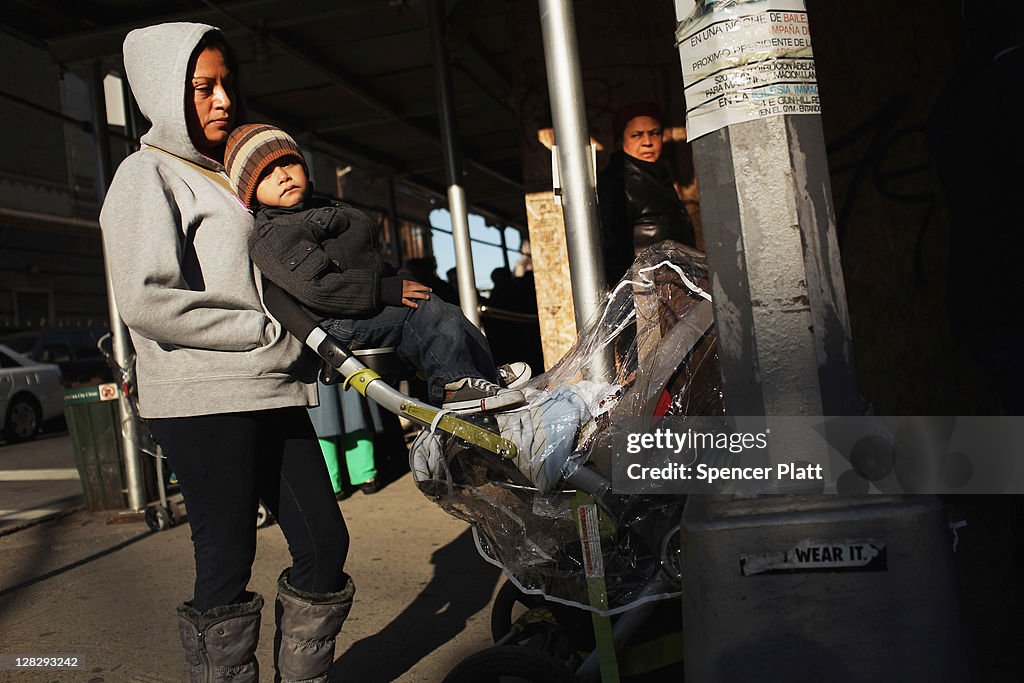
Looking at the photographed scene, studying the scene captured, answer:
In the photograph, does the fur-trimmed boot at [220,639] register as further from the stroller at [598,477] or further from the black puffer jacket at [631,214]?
the black puffer jacket at [631,214]

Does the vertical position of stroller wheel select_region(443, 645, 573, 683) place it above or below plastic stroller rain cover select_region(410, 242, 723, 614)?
below

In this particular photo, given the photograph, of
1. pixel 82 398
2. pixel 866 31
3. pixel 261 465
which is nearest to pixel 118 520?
pixel 82 398

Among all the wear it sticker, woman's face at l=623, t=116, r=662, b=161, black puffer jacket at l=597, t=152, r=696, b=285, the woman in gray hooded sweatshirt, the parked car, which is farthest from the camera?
the parked car

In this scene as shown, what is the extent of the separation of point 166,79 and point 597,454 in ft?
5.14

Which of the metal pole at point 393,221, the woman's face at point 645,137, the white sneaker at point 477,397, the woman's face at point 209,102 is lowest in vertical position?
the white sneaker at point 477,397

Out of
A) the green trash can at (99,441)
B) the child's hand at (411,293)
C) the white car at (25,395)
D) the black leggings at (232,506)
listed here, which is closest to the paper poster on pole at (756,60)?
the child's hand at (411,293)

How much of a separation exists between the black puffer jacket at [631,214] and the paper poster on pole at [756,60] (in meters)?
2.05

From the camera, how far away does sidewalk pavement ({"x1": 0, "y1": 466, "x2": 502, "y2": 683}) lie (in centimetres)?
371

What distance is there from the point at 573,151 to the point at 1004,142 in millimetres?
1367

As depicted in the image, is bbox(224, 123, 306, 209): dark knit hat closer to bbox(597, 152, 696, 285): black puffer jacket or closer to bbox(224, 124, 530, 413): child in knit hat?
bbox(224, 124, 530, 413): child in knit hat

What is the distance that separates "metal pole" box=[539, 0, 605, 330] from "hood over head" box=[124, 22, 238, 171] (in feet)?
3.88

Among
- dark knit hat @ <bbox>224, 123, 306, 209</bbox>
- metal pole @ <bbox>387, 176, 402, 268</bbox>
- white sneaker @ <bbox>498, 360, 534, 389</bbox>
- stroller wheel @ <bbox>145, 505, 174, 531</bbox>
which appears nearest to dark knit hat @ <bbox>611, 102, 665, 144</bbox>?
white sneaker @ <bbox>498, 360, 534, 389</bbox>

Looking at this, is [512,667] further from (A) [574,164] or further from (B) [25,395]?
(B) [25,395]

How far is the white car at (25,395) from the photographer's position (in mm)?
14211
